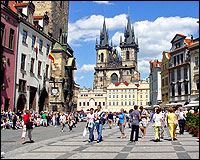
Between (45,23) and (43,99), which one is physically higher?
(45,23)

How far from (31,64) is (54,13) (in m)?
10.4

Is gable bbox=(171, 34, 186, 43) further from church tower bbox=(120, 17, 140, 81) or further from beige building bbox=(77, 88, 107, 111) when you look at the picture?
church tower bbox=(120, 17, 140, 81)

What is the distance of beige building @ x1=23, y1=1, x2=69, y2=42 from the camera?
37.9 meters

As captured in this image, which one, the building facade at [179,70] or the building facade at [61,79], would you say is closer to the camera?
the building facade at [61,79]

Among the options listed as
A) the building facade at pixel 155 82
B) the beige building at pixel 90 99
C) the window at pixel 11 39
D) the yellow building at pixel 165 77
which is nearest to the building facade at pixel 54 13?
the window at pixel 11 39

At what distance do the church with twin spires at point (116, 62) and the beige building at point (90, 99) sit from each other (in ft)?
13.7

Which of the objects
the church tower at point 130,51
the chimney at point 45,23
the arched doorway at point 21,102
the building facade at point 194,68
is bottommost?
the arched doorway at point 21,102

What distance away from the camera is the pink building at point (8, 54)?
2532 centimetres

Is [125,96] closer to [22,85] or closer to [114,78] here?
[114,78]

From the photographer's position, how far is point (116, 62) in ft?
440

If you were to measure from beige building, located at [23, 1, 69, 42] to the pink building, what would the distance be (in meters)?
9.15

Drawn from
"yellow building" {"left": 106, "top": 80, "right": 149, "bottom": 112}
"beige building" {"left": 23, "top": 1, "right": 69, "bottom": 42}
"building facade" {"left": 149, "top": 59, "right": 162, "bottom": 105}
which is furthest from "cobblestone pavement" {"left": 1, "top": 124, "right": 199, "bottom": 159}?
"yellow building" {"left": 106, "top": 80, "right": 149, "bottom": 112}

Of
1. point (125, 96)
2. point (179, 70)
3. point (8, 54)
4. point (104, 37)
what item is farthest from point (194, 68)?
point (104, 37)

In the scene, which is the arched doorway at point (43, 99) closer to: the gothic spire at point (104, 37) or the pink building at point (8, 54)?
the pink building at point (8, 54)
